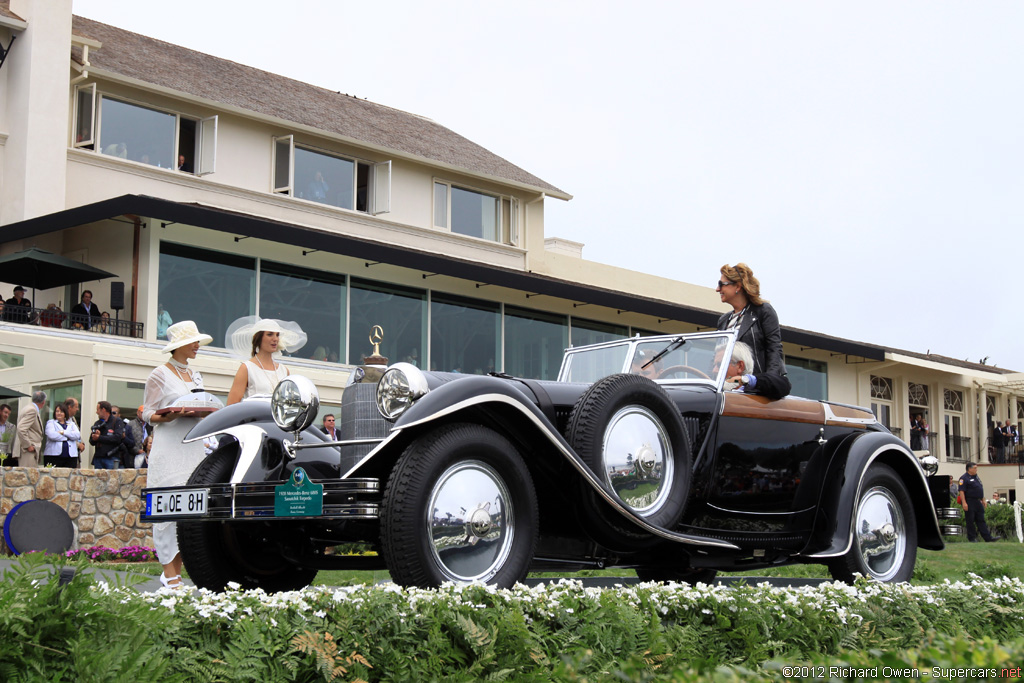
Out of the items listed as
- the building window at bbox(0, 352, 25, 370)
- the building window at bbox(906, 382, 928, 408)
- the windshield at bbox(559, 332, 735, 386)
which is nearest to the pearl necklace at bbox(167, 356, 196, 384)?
the windshield at bbox(559, 332, 735, 386)

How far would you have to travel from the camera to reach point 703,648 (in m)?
4.36

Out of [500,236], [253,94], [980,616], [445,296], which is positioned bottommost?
[980,616]

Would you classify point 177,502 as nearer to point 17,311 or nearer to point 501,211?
point 17,311

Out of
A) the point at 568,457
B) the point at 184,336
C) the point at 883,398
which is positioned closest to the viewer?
the point at 568,457

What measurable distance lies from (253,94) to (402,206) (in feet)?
14.5

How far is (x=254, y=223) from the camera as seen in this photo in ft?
66.2

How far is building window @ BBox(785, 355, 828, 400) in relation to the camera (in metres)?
31.4

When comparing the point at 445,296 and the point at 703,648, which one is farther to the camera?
the point at 445,296

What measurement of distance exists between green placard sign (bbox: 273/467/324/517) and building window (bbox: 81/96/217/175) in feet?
62.8

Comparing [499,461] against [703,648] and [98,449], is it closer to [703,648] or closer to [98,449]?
[703,648]

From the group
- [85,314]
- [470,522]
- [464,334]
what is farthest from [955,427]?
[470,522]

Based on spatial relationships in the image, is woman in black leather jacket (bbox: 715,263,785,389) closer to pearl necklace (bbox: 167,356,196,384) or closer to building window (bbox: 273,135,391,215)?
pearl necklace (bbox: 167,356,196,384)

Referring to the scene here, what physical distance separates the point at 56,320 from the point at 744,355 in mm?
14783

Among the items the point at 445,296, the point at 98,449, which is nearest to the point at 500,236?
the point at 445,296
